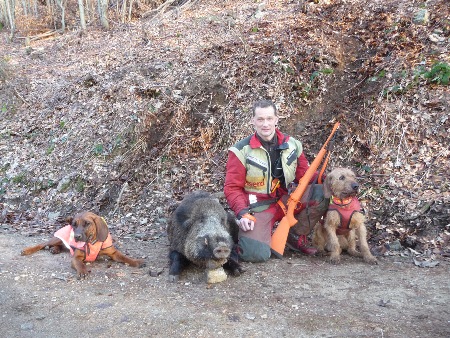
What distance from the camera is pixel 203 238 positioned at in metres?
5.01

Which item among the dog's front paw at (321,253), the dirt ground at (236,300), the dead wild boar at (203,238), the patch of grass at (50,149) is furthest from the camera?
the patch of grass at (50,149)

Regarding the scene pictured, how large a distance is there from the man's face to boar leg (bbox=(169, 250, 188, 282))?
6.17ft

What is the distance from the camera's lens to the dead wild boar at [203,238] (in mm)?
4922

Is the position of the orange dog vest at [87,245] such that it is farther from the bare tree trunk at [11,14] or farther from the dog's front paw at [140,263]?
the bare tree trunk at [11,14]

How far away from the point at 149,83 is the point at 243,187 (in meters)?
4.58

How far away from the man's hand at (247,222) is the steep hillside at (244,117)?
68.1 inches

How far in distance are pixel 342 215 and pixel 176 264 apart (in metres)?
2.12

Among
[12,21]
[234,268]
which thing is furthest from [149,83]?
[12,21]

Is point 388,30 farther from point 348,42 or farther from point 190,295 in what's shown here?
point 190,295

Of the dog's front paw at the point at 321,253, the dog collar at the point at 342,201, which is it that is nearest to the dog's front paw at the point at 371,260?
the dog's front paw at the point at 321,253

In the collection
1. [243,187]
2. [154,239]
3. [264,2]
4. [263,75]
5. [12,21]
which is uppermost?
[12,21]

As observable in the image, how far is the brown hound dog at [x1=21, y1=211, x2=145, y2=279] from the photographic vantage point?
17.7ft

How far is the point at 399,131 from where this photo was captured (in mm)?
7023

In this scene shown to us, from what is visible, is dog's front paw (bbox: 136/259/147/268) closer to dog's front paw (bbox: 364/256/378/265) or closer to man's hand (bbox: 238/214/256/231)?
man's hand (bbox: 238/214/256/231)
